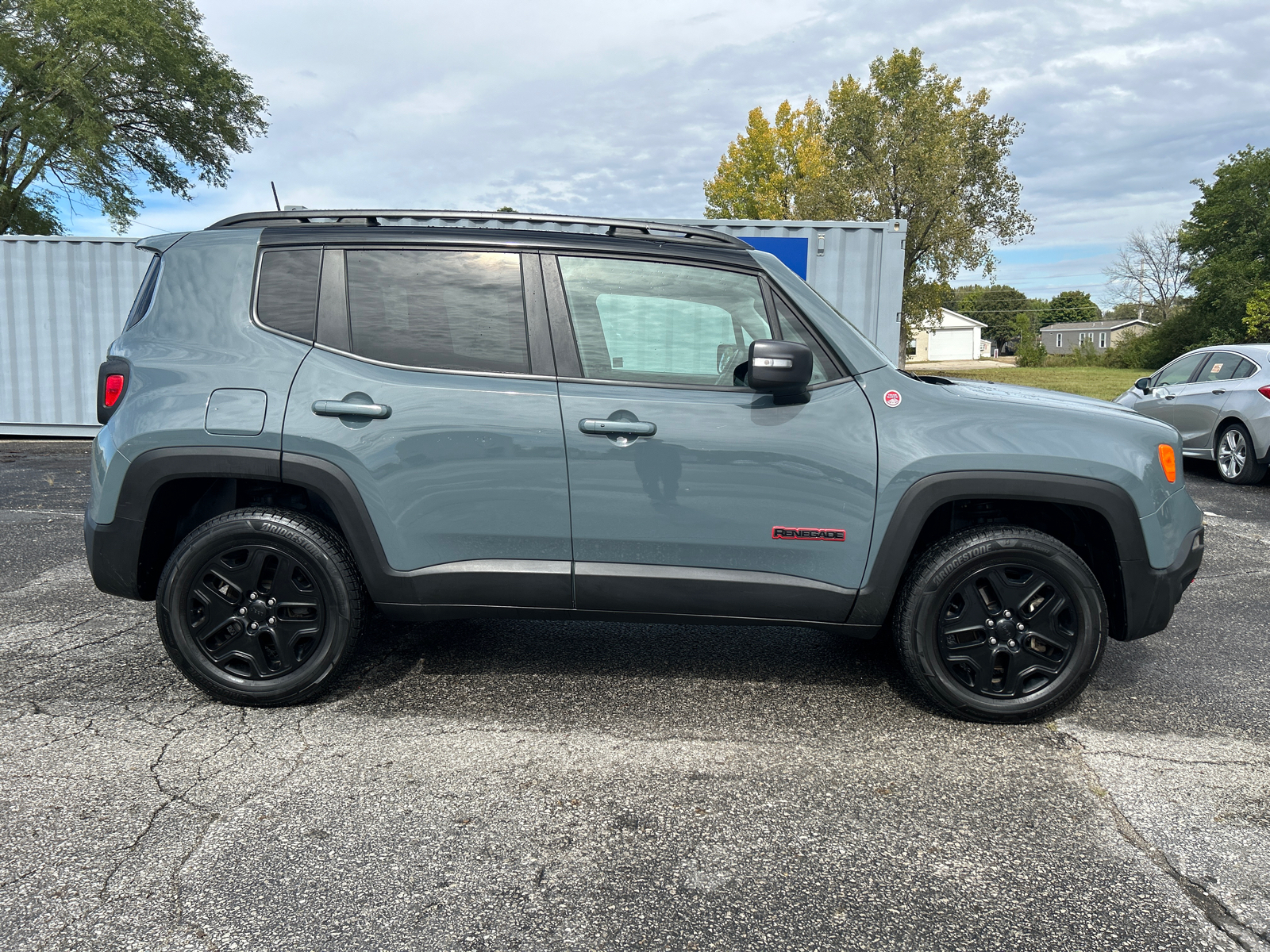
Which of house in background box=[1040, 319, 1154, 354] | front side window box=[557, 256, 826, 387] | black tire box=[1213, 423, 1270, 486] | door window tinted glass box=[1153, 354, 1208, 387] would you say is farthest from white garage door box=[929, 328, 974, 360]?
front side window box=[557, 256, 826, 387]

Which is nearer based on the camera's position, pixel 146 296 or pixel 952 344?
pixel 146 296

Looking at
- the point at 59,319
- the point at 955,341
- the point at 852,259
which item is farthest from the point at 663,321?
the point at 955,341

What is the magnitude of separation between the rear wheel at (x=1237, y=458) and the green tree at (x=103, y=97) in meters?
31.7

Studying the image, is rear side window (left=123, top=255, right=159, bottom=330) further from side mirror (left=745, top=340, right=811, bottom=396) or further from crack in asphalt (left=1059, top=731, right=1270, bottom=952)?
crack in asphalt (left=1059, top=731, right=1270, bottom=952)

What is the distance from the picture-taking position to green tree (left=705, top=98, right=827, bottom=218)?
120 feet

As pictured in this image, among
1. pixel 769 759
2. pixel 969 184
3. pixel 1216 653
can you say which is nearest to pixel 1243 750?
pixel 1216 653

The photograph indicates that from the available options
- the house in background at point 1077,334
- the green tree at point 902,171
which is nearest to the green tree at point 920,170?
the green tree at point 902,171

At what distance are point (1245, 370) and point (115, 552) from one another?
416 inches

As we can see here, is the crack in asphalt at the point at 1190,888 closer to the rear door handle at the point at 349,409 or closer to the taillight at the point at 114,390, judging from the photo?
the rear door handle at the point at 349,409

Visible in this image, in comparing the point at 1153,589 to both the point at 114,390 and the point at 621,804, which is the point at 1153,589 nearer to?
the point at 621,804

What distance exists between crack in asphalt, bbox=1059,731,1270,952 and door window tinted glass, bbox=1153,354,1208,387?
9008 millimetres

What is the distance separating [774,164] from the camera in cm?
3700

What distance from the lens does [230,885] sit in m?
2.26

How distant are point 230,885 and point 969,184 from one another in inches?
1661
